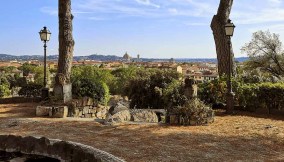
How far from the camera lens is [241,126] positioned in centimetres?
988

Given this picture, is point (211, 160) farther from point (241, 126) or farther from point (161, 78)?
point (161, 78)

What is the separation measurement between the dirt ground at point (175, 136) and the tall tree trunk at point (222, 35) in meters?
3.37

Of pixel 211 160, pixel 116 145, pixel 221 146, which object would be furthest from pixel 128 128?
pixel 211 160

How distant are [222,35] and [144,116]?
204 inches

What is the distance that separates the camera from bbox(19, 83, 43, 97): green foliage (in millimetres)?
17156

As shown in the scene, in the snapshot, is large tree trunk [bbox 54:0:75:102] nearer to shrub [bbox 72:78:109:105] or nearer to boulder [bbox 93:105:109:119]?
shrub [bbox 72:78:109:105]

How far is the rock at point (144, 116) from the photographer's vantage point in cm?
1152

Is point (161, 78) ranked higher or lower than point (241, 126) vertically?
higher

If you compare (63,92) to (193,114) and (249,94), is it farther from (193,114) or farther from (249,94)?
(249,94)

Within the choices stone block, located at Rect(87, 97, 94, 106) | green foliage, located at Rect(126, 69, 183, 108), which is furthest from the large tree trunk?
green foliage, located at Rect(126, 69, 183, 108)

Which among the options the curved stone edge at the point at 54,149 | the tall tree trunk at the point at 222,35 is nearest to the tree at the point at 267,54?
the tall tree trunk at the point at 222,35

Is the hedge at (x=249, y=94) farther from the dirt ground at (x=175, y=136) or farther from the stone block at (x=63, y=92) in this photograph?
the stone block at (x=63, y=92)

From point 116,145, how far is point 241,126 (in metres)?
3.83

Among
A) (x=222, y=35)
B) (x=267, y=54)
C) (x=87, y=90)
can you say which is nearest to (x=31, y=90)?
(x=87, y=90)
